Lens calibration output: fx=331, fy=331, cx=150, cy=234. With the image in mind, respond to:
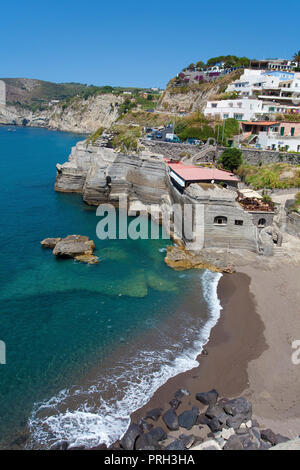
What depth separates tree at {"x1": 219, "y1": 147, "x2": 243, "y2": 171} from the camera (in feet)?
145

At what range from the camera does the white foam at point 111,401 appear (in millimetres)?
15469

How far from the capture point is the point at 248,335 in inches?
869

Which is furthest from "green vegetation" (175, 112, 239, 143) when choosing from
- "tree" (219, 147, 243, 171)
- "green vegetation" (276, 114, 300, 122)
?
"tree" (219, 147, 243, 171)

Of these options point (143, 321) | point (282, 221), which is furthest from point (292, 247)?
point (143, 321)

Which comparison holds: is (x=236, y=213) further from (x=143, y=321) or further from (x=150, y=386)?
(x=150, y=386)

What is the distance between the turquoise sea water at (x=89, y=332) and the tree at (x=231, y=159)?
50.4 ft

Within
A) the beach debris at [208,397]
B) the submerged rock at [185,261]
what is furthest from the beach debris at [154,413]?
the submerged rock at [185,261]

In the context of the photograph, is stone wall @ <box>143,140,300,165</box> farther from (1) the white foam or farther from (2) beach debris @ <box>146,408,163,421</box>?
(2) beach debris @ <box>146,408,163,421</box>

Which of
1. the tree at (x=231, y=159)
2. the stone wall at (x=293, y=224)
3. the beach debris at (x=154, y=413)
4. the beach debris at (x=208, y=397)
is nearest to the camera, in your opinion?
the beach debris at (x=154, y=413)

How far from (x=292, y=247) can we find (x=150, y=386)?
2127 centimetres

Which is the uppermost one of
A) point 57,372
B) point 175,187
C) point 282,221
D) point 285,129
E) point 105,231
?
point 285,129

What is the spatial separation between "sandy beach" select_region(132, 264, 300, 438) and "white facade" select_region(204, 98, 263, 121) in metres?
38.7

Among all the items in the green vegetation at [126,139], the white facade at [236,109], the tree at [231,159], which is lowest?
the tree at [231,159]

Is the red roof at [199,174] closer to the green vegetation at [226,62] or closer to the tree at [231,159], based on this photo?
the tree at [231,159]
